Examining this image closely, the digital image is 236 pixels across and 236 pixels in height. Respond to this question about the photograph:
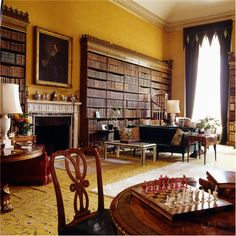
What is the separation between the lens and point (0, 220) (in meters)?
2.79

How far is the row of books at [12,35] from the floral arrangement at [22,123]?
1.64 m

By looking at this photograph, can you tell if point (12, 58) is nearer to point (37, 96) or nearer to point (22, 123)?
point (37, 96)

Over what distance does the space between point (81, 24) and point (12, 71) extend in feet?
8.91

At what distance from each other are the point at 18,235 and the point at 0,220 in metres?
0.45

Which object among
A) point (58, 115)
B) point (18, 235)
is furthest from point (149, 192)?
point (58, 115)

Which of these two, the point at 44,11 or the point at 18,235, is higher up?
the point at 44,11

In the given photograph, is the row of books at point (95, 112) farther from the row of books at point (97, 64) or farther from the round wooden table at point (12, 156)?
the round wooden table at point (12, 156)

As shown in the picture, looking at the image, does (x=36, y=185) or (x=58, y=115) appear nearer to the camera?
(x=36, y=185)

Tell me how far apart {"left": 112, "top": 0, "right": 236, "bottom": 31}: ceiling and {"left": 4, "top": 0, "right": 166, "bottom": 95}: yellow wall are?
33 cm

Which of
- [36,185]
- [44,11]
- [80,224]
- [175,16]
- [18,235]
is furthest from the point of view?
[175,16]

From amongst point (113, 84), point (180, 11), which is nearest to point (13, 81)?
point (113, 84)

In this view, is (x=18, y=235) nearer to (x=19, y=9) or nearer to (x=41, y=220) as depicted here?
(x=41, y=220)

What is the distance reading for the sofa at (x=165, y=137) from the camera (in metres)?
6.21

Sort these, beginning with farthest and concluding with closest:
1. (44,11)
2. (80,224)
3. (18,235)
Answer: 1. (44,11)
2. (18,235)
3. (80,224)
